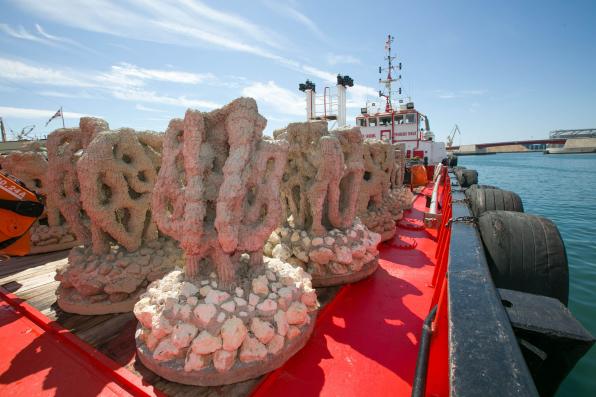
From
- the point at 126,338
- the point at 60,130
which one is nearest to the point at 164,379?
the point at 126,338

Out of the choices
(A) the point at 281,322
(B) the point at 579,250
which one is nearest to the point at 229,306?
(A) the point at 281,322

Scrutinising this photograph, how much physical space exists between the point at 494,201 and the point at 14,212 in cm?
641

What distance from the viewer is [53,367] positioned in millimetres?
2508

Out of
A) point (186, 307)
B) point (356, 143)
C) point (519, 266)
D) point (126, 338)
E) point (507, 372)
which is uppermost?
point (356, 143)

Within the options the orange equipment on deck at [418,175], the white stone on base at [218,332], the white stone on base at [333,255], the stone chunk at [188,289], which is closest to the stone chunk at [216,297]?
the white stone on base at [218,332]

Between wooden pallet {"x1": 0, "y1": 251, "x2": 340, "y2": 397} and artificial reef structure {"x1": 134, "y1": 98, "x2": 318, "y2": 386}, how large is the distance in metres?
0.07

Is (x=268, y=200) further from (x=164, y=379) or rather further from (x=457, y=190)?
(x=457, y=190)

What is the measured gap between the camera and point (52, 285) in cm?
417

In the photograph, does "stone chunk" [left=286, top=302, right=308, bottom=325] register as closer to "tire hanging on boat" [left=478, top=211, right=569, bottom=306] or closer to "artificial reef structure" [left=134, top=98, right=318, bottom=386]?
"artificial reef structure" [left=134, top=98, right=318, bottom=386]

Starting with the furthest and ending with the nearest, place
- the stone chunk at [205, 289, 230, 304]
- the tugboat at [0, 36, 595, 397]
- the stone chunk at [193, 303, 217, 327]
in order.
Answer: the stone chunk at [205, 289, 230, 304], the stone chunk at [193, 303, 217, 327], the tugboat at [0, 36, 595, 397]

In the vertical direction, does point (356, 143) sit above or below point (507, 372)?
above

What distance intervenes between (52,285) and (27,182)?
2.84 metres

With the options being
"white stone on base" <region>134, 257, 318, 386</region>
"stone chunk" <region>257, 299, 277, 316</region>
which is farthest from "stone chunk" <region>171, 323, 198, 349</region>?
"stone chunk" <region>257, 299, 277, 316</region>

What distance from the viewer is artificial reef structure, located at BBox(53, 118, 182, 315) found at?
3.34 metres
